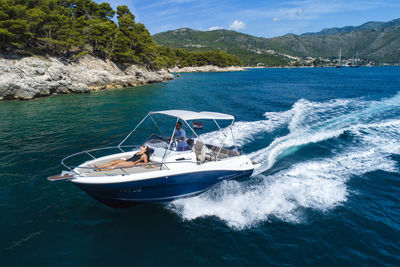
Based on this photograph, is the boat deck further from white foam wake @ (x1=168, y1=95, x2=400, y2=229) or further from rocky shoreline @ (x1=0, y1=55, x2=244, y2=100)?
rocky shoreline @ (x1=0, y1=55, x2=244, y2=100)

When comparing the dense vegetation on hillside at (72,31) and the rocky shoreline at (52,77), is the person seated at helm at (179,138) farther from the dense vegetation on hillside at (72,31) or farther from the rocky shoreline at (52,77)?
the dense vegetation on hillside at (72,31)

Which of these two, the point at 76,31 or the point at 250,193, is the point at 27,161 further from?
the point at 76,31

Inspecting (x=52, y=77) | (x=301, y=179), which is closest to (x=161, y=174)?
(x=301, y=179)

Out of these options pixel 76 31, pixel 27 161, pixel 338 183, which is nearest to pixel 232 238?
pixel 338 183

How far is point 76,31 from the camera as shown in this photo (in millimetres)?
49750

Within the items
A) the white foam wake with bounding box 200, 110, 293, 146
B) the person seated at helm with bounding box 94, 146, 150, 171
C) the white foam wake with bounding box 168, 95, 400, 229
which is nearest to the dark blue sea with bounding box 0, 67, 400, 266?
the white foam wake with bounding box 168, 95, 400, 229

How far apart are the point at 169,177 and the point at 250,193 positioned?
→ 3.34m

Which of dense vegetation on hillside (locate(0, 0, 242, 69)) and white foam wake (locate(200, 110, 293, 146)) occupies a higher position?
dense vegetation on hillside (locate(0, 0, 242, 69))

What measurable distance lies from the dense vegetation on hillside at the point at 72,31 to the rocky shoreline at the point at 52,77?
118 inches

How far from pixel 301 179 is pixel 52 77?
36.6 metres

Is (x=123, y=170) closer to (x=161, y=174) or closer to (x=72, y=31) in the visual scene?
(x=161, y=174)

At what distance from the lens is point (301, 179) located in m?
10.7

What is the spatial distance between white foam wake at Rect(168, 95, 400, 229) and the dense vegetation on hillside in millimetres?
37373

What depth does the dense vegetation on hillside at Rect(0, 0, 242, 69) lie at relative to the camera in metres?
35.5
